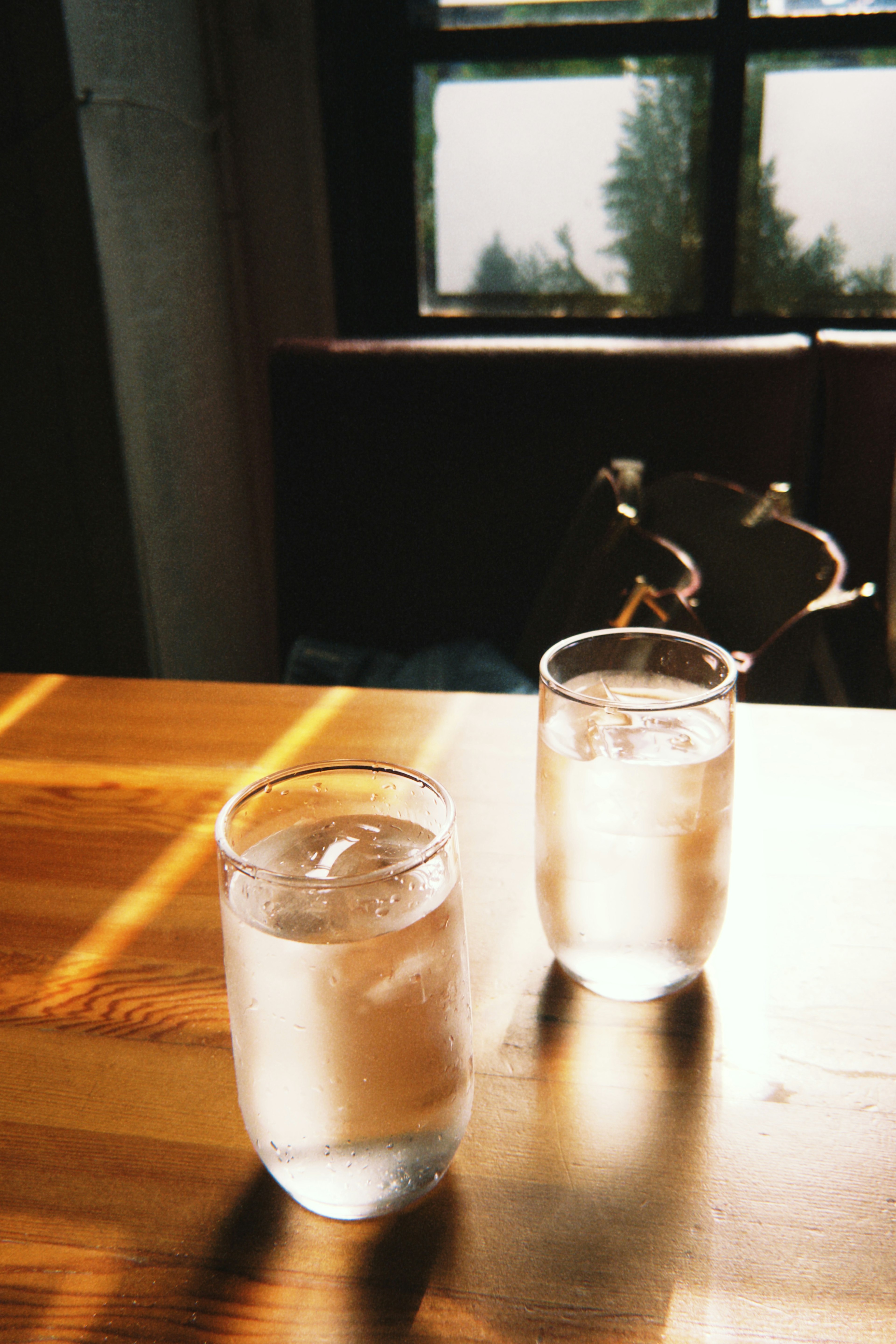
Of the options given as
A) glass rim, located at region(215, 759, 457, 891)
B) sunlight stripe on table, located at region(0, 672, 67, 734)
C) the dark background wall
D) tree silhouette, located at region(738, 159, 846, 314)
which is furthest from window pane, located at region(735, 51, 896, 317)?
glass rim, located at region(215, 759, 457, 891)

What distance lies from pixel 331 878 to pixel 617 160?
85.7 inches

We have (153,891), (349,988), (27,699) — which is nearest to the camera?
(349,988)

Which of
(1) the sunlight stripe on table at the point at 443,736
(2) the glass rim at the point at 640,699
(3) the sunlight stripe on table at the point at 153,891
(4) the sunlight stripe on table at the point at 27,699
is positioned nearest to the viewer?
(2) the glass rim at the point at 640,699

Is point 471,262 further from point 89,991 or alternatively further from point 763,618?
point 89,991

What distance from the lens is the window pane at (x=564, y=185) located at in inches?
83.3

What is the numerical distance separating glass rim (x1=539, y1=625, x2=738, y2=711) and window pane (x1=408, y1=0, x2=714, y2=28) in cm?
203

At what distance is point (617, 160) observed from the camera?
2.16m

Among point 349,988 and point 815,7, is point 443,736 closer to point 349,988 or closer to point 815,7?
point 349,988

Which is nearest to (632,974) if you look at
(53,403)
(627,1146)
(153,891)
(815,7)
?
(627,1146)

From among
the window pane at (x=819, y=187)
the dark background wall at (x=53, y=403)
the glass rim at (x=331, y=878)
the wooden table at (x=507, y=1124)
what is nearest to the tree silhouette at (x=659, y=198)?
the window pane at (x=819, y=187)

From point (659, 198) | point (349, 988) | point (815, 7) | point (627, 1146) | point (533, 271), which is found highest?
point (815, 7)

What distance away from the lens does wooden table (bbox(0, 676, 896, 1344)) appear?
0.39 meters

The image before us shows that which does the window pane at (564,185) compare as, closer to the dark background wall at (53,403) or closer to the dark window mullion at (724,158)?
the dark window mullion at (724,158)

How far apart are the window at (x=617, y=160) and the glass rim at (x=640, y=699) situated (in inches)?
75.4
